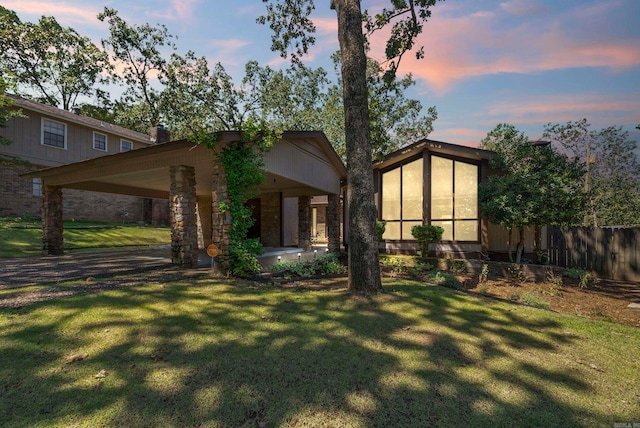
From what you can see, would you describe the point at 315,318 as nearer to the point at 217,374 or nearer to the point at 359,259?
the point at 359,259

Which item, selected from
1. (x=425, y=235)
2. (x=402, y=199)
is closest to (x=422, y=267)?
(x=425, y=235)

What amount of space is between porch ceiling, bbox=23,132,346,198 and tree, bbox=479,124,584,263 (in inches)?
265

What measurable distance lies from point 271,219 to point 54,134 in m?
15.5

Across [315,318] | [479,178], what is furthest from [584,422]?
[479,178]

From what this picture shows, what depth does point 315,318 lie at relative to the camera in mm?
4910

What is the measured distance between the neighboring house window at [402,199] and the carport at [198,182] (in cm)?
253

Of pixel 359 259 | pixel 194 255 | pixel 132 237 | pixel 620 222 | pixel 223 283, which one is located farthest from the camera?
pixel 620 222

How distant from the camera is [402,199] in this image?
14.8 metres

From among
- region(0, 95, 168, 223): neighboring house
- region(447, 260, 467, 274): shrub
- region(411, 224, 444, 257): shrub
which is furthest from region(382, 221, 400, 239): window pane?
region(0, 95, 168, 223): neighboring house

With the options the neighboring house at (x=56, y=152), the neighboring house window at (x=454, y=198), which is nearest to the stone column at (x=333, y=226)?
the neighboring house window at (x=454, y=198)

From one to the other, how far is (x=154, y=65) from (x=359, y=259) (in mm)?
32105

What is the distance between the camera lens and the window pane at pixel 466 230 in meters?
13.2

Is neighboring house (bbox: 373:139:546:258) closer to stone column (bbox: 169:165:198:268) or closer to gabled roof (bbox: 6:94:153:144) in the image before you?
stone column (bbox: 169:165:198:268)

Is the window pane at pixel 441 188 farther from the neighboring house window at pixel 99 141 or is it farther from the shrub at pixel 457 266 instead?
the neighboring house window at pixel 99 141
